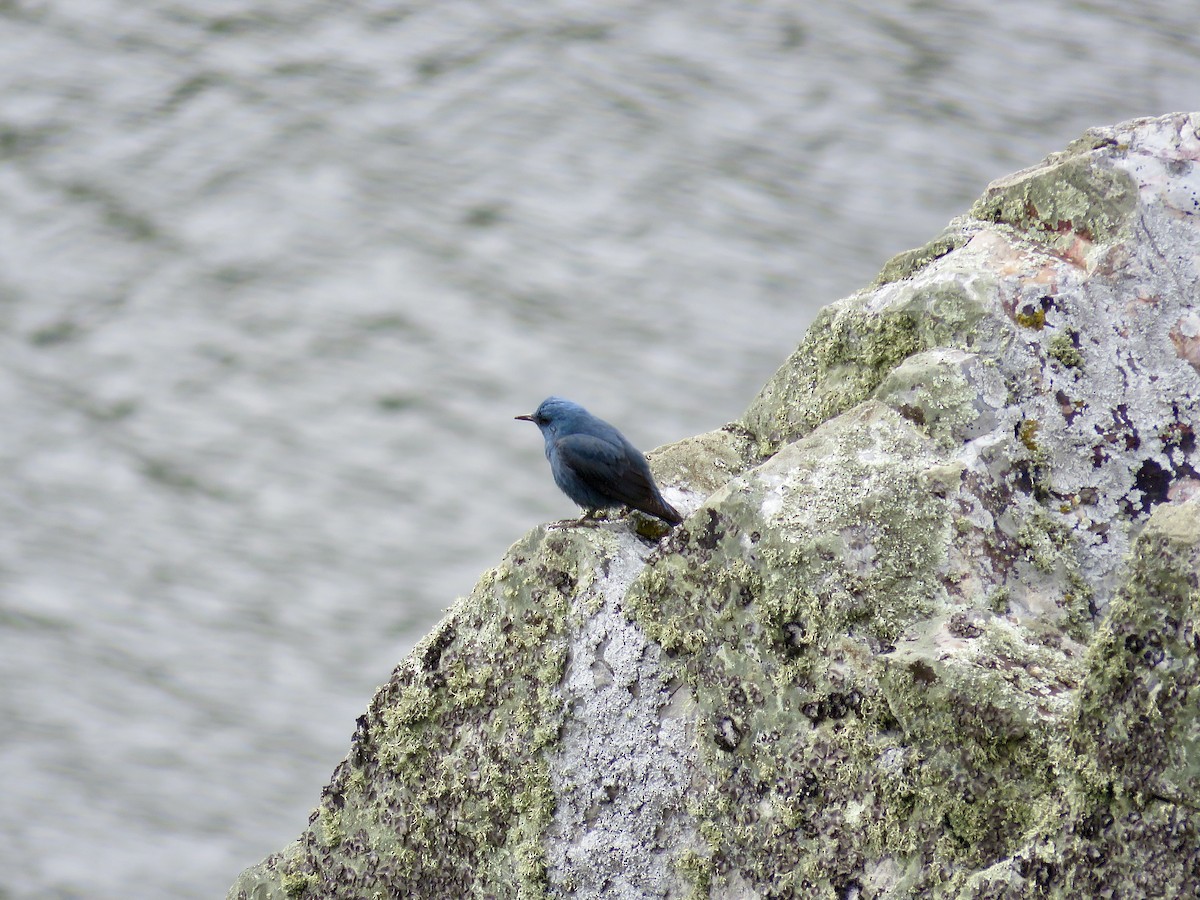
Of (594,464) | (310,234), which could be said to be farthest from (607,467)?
(310,234)

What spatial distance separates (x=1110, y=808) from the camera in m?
2.31

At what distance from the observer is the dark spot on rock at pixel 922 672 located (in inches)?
108

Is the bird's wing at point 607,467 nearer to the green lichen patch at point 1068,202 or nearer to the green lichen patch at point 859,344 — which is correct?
the green lichen patch at point 859,344

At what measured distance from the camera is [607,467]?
173 inches

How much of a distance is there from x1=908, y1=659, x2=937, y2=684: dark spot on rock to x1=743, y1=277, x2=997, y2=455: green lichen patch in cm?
107

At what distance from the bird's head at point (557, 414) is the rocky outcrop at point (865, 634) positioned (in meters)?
1.53

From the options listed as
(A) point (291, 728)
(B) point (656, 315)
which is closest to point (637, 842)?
(A) point (291, 728)

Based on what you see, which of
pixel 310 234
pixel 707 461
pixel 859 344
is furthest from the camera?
pixel 310 234

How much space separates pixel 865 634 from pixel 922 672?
0.94 feet

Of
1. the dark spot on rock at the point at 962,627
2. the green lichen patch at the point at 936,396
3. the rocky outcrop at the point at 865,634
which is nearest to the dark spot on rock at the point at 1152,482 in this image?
the rocky outcrop at the point at 865,634

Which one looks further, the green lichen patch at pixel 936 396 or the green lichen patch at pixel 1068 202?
the green lichen patch at pixel 1068 202

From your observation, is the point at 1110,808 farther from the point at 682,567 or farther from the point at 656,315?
the point at 656,315

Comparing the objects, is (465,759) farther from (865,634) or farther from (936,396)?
(936,396)

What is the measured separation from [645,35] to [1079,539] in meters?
16.4
